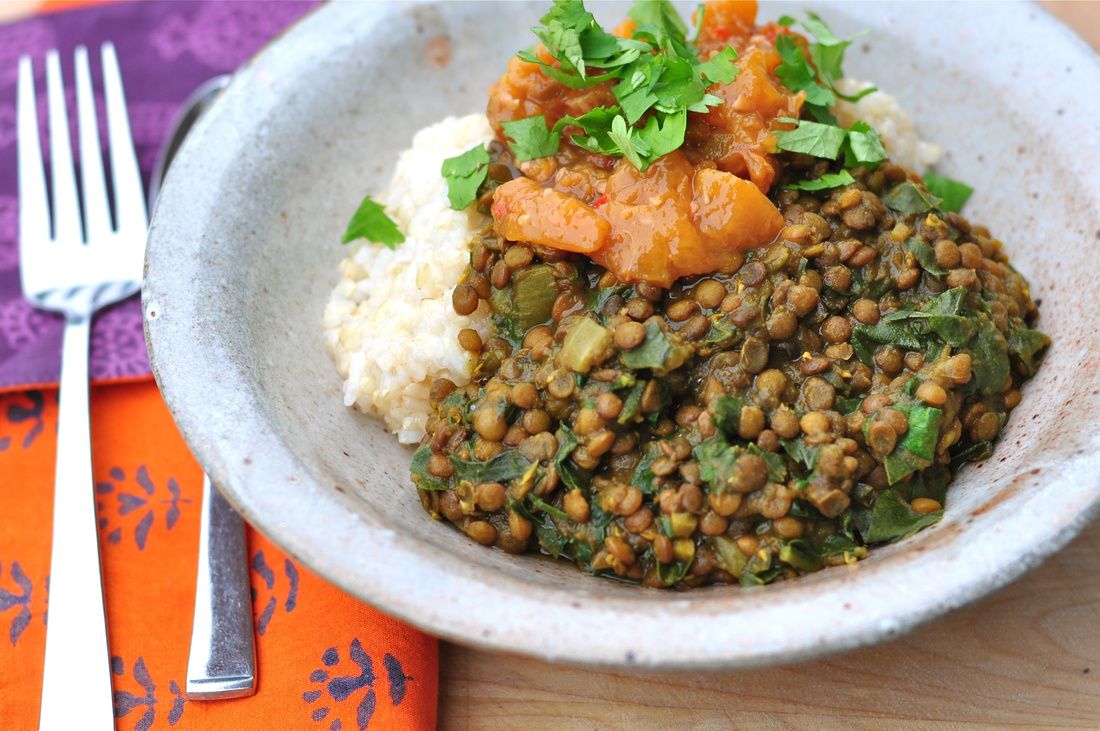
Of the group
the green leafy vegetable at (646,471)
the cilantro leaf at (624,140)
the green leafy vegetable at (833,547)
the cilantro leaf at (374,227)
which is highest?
the cilantro leaf at (624,140)

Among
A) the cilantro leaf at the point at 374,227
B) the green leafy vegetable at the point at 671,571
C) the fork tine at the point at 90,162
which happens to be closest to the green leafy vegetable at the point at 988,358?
the green leafy vegetable at the point at 671,571

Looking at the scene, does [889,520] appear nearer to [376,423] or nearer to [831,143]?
[831,143]

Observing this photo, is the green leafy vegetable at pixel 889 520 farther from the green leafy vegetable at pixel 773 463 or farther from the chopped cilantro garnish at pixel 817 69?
the chopped cilantro garnish at pixel 817 69

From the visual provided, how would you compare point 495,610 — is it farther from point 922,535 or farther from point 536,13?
point 536,13

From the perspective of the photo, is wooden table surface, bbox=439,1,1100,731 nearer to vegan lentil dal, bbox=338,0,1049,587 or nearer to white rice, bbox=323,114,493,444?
vegan lentil dal, bbox=338,0,1049,587

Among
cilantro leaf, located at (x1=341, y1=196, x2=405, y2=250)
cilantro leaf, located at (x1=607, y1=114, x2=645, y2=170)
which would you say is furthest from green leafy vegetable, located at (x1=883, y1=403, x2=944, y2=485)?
cilantro leaf, located at (x1=341, y1=196, x2=405, y2=250)

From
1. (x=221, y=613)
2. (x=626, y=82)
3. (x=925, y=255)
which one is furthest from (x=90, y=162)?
(x=925, y=255)

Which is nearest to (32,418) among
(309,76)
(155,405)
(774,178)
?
(155,405)

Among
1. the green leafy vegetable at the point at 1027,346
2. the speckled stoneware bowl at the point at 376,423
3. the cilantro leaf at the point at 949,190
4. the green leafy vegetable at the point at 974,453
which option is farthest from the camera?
the cilantro leaf at the point at 949,190
